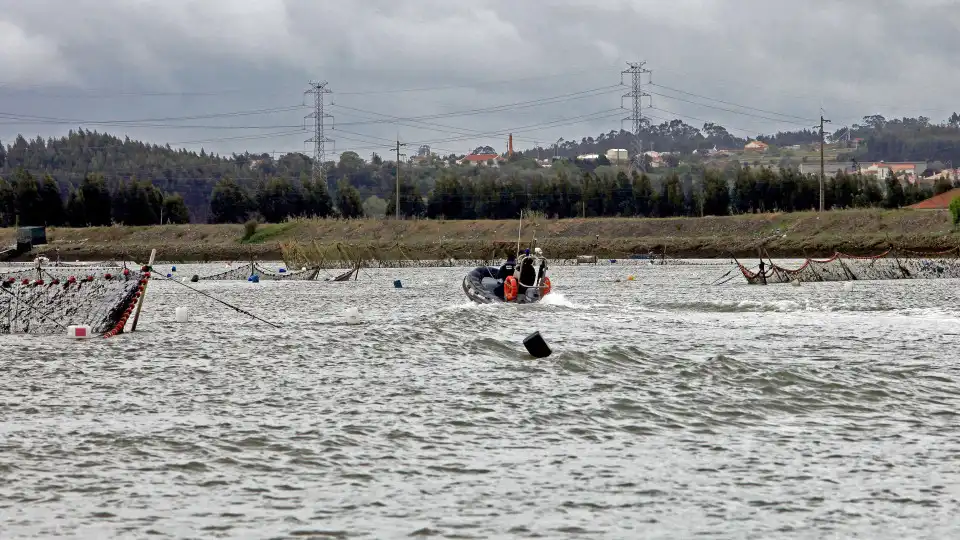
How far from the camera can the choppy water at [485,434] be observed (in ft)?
39.2

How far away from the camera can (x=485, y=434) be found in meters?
16.3

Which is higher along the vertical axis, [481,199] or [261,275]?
[481,199]

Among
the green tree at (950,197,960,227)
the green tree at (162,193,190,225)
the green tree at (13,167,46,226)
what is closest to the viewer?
the green tree at (950,197,960,227)

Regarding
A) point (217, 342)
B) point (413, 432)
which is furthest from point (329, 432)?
point (217, 342)

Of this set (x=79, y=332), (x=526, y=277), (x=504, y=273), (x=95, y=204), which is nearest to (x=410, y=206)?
(x=95, y=204)

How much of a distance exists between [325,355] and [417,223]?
103294 millimetres

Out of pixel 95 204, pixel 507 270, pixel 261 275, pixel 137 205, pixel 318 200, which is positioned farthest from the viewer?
pixel 318 200

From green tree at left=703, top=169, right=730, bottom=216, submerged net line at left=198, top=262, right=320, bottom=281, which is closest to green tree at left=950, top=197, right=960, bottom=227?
green tree at left=703, top=169, right=730, bottom=216

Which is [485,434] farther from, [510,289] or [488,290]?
[488,290]

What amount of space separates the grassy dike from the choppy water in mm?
64456

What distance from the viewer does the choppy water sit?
471 inches

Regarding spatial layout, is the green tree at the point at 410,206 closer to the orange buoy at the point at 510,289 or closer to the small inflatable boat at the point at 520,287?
the small inflatable boat at the point at 520,287

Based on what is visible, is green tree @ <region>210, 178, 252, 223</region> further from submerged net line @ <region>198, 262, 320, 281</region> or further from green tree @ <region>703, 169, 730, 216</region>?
submerged net line @ <region>198, 262, 320, 281</region>

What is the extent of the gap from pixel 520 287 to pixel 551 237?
8151cm
